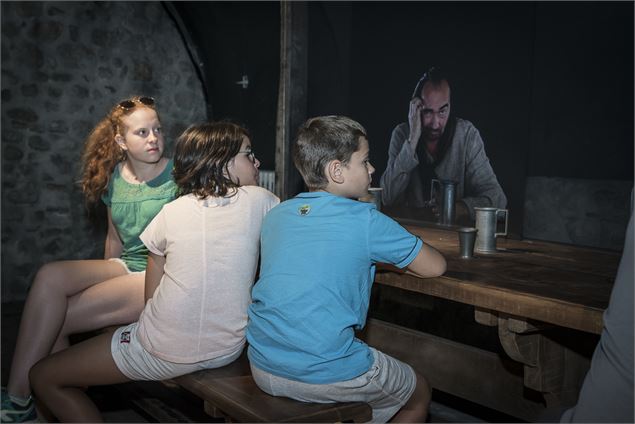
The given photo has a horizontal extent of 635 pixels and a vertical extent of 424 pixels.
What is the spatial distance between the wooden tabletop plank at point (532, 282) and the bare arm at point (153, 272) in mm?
869

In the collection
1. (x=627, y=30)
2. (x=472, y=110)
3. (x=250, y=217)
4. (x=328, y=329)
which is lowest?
(x=328, y=329)

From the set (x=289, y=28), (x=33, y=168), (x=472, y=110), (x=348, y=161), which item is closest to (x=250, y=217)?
(x=348, y=161)

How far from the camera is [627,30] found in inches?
146

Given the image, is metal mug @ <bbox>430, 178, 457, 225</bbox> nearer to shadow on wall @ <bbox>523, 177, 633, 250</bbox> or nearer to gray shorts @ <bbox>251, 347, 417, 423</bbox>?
shadow on wall @ <bbox>523, 177, 633, 250</bbox>

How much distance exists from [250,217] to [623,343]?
4.45 ft

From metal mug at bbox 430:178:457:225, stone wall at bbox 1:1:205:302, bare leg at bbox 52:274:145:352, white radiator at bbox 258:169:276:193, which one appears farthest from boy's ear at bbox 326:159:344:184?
stone wall at bbox 1:1:205:302

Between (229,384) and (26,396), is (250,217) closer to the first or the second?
(229,384)

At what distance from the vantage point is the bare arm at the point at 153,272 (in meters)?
2.66

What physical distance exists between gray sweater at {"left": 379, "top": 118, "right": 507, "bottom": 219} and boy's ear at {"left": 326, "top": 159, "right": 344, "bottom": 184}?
87.4 inches

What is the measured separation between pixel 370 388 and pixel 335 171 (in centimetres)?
71

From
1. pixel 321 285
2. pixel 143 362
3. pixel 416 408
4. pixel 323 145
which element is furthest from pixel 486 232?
pixel 143 362

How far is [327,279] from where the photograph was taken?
2.10 metres

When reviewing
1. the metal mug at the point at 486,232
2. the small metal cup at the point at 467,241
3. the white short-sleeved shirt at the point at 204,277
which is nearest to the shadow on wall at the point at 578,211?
the metal mug at the point at 486,232

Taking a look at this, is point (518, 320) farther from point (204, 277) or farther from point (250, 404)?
point (204, 277)
